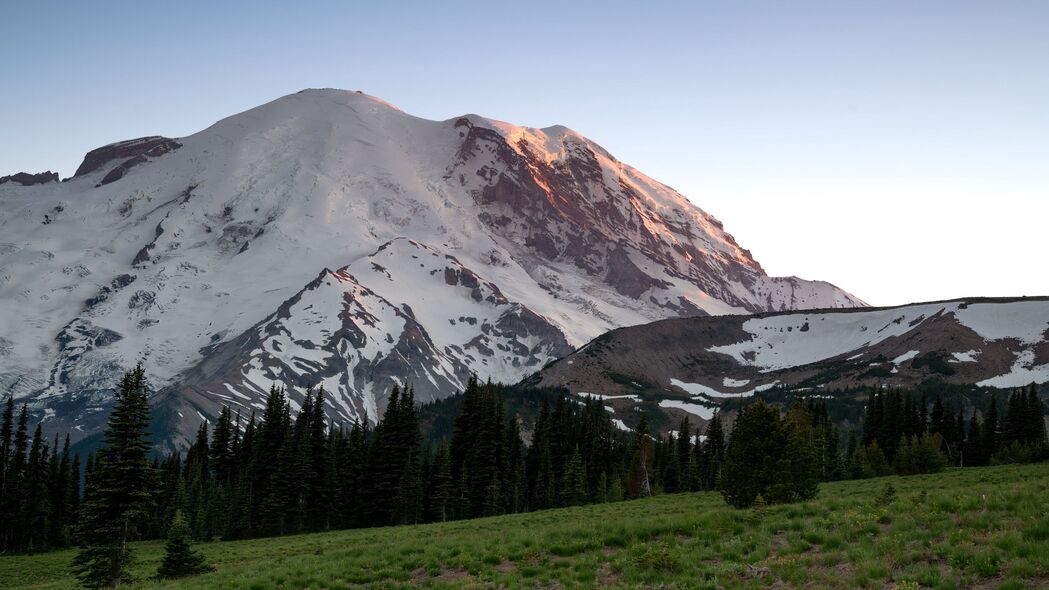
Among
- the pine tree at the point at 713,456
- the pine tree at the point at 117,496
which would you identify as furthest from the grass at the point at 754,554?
the pine tree at the point at 713,456

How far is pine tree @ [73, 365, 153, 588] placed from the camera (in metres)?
48.7

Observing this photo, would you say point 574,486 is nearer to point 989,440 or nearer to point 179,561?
point 179,561

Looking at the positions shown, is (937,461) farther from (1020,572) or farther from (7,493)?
(7,493)

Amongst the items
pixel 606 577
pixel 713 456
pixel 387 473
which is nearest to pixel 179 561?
pixel 606 577

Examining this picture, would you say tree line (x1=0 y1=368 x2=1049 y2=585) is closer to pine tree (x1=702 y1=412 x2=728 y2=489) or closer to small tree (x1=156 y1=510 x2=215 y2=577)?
pine tree (x1=702 y1=412 x2=728 y2=489)

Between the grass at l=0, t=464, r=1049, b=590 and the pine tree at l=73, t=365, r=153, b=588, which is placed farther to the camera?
the pine tree at l=73, t=365, r=153, b=588

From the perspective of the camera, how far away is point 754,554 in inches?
1078

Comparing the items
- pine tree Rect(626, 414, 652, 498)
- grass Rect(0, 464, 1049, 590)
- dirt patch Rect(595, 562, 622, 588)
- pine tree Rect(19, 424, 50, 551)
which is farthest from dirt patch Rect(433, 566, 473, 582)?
pine tree Rect(19, 424, 50, 551)

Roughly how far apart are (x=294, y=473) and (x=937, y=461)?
194 feet

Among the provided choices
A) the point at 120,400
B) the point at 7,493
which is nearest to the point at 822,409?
the point at 7,493

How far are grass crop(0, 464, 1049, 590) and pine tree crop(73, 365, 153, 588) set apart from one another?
1523 cm

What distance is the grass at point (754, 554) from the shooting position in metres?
23.9

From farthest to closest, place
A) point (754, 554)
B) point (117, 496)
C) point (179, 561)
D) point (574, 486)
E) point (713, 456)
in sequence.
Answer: point (713, 456)
point (574, 486)
point (117, 496)
point (179, 561)
point (754, 554)

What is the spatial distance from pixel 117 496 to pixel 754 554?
114 ft
